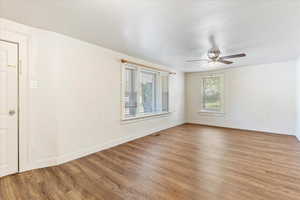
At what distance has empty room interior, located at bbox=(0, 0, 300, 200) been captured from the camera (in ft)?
6.16

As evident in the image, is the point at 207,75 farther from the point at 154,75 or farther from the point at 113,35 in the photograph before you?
the point at 113,35

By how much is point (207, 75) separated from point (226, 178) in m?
4.80

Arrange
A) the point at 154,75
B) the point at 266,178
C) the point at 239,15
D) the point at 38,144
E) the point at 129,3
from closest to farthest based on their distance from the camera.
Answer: the point at 129,3 < the point at 239,15 < the point at 266,178 < the point at 38,144 < the point at 154,75

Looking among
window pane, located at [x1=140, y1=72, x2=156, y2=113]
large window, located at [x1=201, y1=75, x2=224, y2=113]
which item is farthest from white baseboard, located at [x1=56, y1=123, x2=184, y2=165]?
large window, located at [x1=201, y1=75, x2=224, y2=113]

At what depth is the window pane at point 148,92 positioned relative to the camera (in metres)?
4.69

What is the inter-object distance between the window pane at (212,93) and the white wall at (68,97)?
4.11 m

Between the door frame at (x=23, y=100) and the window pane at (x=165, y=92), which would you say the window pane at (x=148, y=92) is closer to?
the window pane at (x=165, y=92)

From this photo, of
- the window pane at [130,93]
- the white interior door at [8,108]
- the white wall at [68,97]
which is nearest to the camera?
the white interior door at [8,108]

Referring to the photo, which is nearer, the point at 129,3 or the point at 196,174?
the point at 129,3

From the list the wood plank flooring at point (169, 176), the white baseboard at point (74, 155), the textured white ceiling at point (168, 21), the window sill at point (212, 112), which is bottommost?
the wood plank flooring at point (169, 176)

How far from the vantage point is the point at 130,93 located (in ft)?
13.9

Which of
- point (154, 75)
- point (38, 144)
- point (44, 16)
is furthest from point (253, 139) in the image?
point (44, 16)

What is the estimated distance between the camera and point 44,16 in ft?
6.86

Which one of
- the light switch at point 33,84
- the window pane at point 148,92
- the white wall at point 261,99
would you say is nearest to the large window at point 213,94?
the white wall at point 261,99
